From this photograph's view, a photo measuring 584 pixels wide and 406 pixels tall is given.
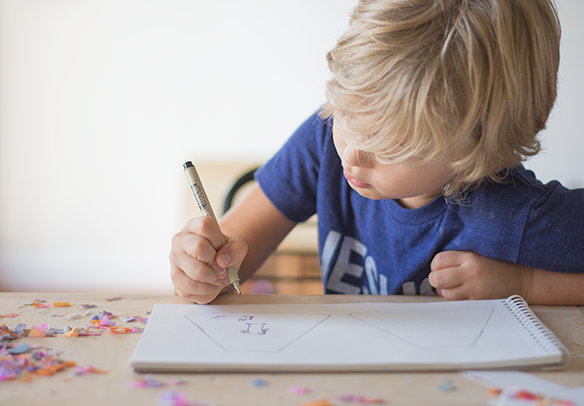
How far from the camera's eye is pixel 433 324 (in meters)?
0.45

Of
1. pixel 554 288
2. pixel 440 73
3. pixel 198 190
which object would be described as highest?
pixel 440 73

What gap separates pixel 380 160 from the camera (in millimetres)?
487

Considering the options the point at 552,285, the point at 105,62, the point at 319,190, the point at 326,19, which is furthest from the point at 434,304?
the point at 105,62

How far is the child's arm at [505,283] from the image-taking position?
55 cm

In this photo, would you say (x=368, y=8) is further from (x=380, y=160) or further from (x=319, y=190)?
(x=319, y=190)

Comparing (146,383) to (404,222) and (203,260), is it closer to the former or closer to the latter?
(203,260)

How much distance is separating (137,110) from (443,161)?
153 cm

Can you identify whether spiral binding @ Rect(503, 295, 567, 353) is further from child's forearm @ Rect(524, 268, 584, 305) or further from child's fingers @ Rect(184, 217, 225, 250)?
child's fingers @ Rect(184, 217, 225, 250)

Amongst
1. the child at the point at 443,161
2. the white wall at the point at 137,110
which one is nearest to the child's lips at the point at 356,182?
the child at the point at 443,161

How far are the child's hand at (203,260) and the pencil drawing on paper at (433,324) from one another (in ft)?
0.46

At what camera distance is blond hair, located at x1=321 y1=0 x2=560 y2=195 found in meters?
0.43

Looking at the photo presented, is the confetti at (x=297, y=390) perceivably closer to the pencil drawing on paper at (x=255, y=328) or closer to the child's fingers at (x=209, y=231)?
the pencil drawing on paper at (x=255, y=328)

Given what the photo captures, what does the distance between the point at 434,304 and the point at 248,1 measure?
1494 mm

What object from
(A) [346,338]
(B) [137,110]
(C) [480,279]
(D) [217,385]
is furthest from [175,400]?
(B) [137,110]
